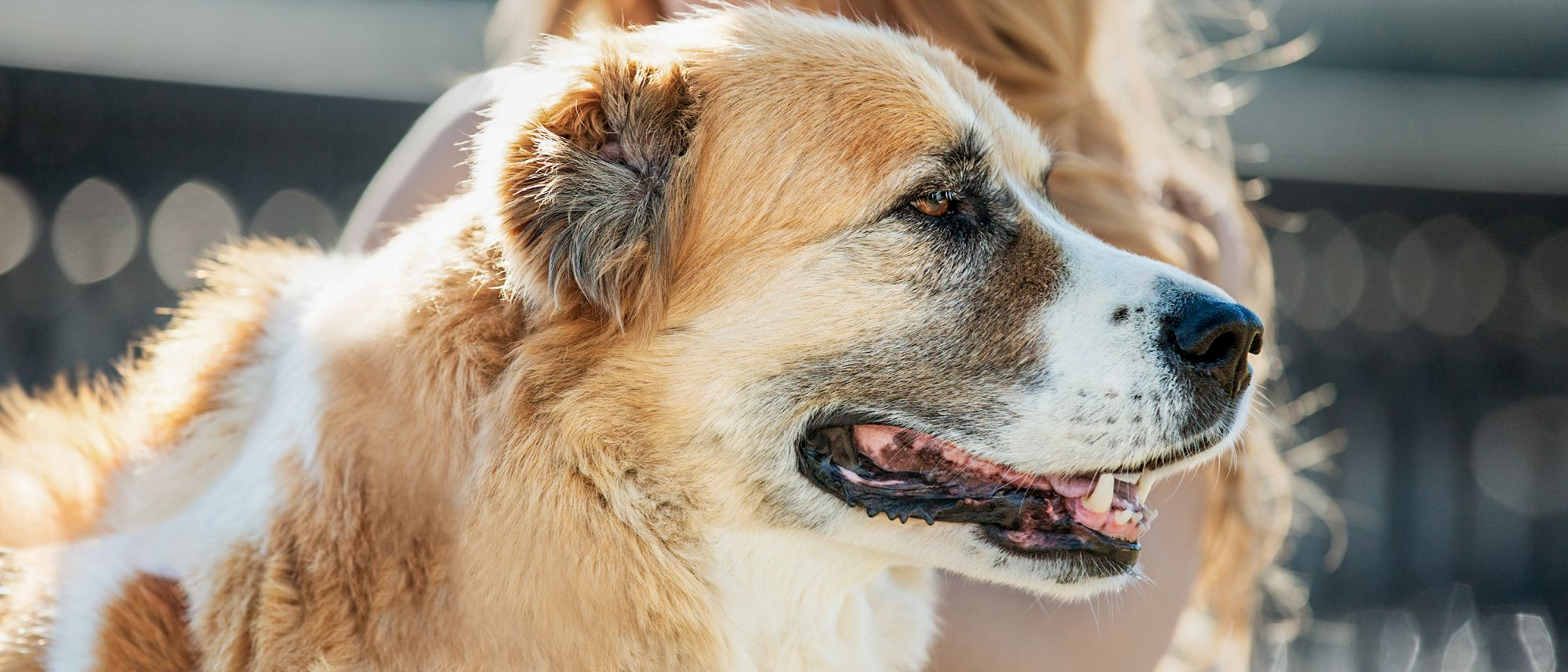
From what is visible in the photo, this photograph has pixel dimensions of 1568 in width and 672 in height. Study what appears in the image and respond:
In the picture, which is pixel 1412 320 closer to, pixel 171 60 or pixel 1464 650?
pixel 1464 650

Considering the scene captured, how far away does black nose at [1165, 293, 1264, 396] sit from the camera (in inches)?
79.3

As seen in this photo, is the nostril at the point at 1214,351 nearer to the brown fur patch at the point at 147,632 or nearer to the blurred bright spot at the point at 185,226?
the brown fur patch at the point at 147,632

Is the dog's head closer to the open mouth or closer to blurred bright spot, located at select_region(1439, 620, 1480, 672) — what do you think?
the open mouth

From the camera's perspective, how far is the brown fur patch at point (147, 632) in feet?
6.00

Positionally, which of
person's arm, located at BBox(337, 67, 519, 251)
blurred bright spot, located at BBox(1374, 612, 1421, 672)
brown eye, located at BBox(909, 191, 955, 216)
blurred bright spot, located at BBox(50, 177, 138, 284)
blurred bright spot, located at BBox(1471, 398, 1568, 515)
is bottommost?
blurred bright spot, located at BBox(1374, 612, 1421, 672)

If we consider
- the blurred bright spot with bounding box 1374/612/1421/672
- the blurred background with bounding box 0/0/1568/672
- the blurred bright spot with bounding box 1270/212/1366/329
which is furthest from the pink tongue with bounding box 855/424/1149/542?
the blurred bright spot with bounding box 1270/212/1366/329

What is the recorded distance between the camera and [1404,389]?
7.43m

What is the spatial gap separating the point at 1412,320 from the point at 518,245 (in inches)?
272

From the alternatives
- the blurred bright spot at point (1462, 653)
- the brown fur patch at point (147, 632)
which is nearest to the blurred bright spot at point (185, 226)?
the brown fur patch at point (147, 632)

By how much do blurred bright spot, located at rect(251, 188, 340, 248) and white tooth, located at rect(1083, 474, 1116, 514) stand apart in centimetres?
526

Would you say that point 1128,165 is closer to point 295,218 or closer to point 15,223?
point 295,218

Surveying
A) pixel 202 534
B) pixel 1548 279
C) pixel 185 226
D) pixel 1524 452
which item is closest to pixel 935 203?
pixel 202 534

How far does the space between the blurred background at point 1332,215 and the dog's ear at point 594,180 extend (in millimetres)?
4870

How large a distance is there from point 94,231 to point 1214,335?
6.04 meters
